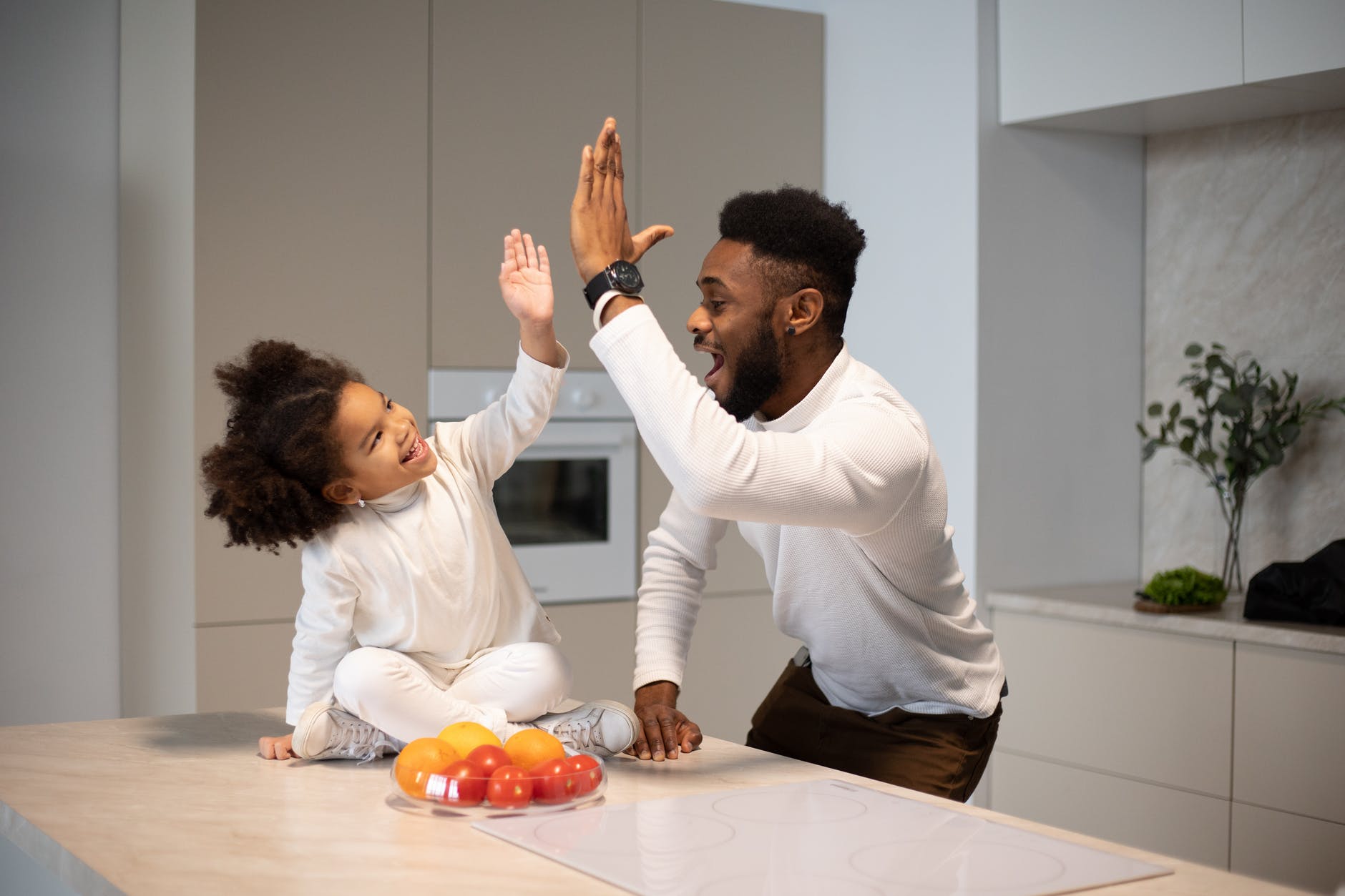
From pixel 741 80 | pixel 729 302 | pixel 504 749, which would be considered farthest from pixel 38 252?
pixel 504 749

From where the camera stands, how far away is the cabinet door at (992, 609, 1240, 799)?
297 centimetres

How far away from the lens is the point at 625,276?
5.14ft

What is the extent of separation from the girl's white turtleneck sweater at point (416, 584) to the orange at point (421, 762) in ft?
0.59

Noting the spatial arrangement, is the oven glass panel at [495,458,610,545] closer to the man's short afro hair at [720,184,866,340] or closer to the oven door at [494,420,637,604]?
the oven door at [494,420,637,604]

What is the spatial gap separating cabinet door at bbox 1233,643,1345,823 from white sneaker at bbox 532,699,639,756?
176 centimetres

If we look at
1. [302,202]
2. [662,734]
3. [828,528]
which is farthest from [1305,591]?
[302,202]

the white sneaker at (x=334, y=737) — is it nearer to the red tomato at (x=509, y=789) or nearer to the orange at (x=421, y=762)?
the orange at (x=421, y=762)

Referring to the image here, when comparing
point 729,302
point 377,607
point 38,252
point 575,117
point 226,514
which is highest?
point 575,117

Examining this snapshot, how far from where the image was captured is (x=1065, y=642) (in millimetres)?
3262

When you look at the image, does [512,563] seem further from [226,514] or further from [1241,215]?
[1241,215]

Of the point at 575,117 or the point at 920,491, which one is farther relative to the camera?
the point at 575,117

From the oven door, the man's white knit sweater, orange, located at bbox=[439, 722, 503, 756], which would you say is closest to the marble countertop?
the oven door

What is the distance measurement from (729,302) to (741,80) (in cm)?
192

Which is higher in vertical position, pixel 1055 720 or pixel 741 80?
pixel 741 80
